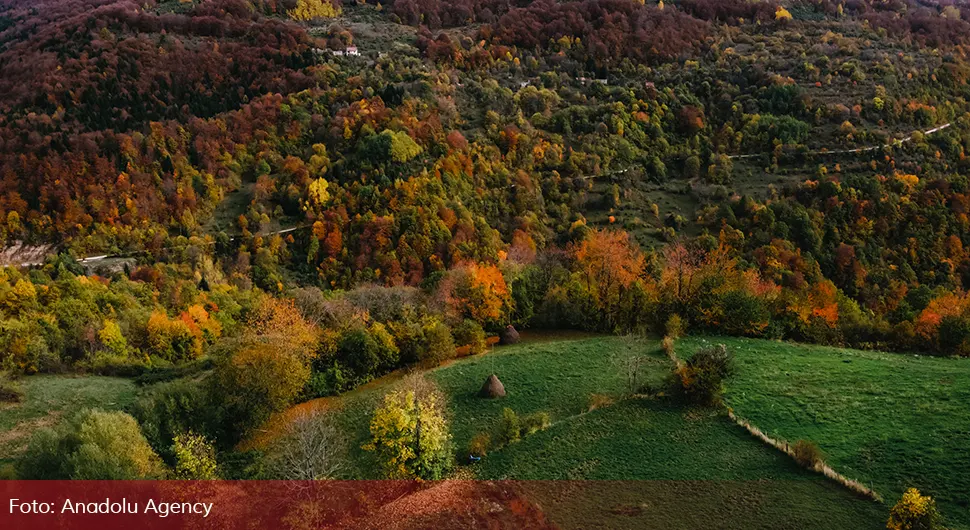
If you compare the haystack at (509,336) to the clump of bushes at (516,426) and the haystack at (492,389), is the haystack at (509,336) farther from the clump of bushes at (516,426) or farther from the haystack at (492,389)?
the clump of bushes at (516,426)

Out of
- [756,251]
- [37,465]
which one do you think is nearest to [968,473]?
[37,465]

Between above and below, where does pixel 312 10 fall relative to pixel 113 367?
above

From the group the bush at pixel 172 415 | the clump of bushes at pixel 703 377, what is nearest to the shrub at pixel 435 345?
the bush at pixel 172 415

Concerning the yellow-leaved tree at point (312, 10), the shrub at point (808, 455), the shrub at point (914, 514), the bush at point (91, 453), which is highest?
the yellow-leaved tree at point (312, 10)

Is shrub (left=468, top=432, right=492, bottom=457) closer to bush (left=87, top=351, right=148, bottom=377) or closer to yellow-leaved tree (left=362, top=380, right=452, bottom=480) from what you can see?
yellow-leaved tree (left=362, top=380, right=452, bottom=480)

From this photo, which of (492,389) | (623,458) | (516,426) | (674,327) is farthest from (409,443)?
(674,327)

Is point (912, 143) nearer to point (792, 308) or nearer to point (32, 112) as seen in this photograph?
point (792, 308)

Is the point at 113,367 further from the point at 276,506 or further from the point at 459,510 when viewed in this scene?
the point at 459,510
